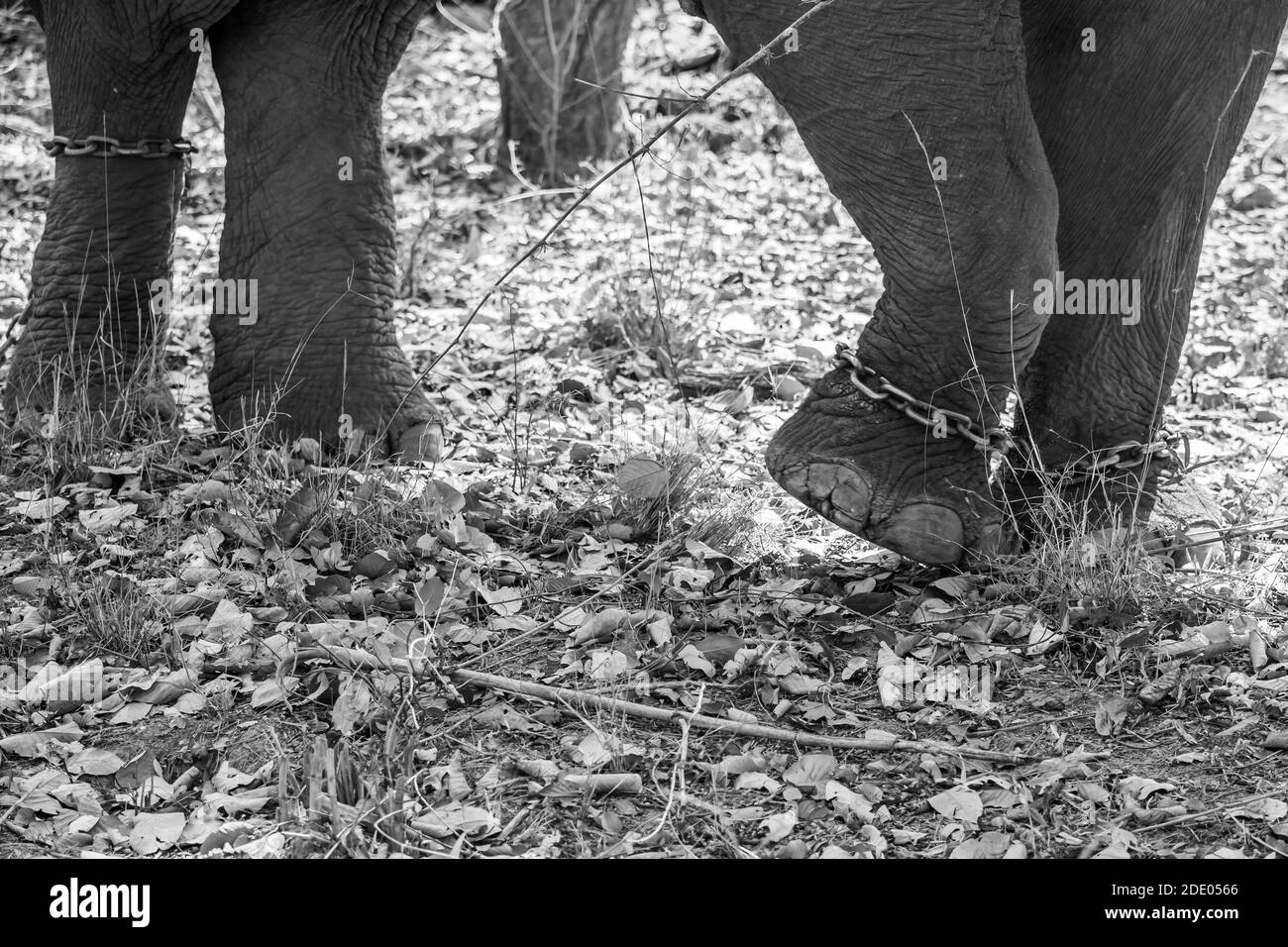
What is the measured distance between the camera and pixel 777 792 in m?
2.81

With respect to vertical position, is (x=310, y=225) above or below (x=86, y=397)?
above

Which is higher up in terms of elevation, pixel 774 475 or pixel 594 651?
pixel 774 475

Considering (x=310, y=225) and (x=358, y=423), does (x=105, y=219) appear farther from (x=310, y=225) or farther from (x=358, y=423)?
(x=358, y=423)

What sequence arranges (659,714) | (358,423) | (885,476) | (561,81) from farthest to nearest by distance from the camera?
1. (561,81)
2. (358,423)
3. (885,476)
4. (659,714)

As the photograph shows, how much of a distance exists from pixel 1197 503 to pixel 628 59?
6.77 metres

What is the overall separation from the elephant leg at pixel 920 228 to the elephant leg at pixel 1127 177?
359mm

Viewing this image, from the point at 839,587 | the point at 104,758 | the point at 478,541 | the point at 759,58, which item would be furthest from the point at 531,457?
the point at 104,758

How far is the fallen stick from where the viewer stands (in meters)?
2.91

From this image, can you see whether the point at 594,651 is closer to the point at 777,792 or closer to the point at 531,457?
the point at 777,792

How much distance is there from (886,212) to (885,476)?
1.91ft

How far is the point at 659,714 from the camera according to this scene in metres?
3.01

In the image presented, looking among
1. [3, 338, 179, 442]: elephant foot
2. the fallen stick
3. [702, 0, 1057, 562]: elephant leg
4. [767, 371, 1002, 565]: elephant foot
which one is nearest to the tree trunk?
[3, 338, 179, 442]: elephant foot

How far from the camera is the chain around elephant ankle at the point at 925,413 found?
11.4 feet

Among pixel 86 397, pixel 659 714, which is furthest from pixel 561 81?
pixel 659 714
